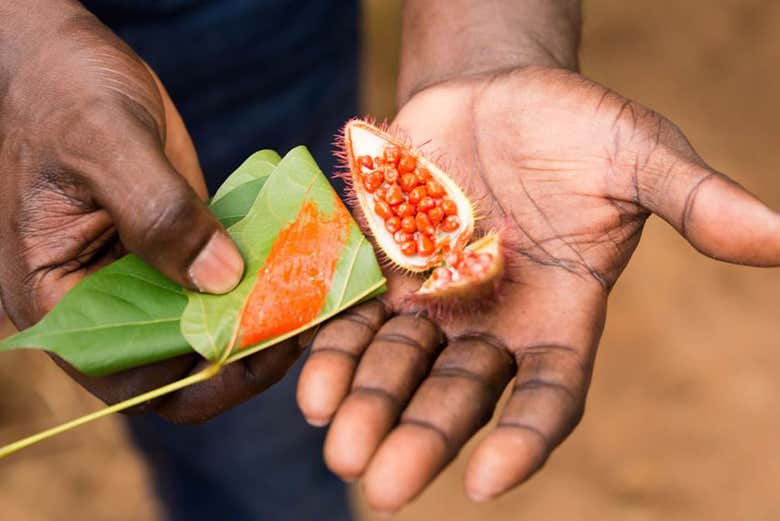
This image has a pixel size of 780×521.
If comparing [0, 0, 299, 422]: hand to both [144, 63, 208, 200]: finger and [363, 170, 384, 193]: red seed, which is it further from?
[363, 170, 384, 193]: red seed

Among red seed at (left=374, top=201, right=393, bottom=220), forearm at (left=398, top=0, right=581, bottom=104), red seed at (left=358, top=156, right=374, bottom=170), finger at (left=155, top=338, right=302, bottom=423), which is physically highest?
forearm at (left=398, top=0, right=581, bottom=104)

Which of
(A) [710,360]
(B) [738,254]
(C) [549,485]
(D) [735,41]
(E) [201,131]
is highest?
(B) [738,254]

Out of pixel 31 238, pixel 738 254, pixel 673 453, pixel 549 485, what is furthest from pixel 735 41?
pixel 31 238

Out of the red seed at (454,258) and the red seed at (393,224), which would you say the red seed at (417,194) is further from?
the red seed at (454,258)

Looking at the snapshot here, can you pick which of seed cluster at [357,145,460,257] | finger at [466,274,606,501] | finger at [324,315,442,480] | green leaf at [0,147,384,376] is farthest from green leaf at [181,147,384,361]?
finger at [466,274,606,501]

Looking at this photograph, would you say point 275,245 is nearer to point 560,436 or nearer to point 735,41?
point 560,436

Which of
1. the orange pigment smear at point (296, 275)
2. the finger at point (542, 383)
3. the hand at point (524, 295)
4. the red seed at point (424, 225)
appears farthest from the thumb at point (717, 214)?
the orange pigment smear at point (296, 275)

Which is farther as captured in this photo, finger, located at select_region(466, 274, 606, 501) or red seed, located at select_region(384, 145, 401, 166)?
red seed, located at select_region(384, 145, 401, 166)
